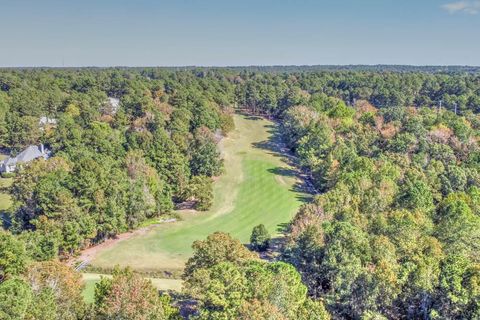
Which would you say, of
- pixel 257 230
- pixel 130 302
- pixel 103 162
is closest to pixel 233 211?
pixel 257 230

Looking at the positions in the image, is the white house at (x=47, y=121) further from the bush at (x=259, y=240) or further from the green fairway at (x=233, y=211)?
the bush at (x=259, y=240)

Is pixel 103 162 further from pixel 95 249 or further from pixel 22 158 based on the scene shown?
pixel 22 158

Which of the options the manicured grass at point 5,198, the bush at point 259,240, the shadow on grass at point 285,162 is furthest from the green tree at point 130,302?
the shadow on grass at point 285,162

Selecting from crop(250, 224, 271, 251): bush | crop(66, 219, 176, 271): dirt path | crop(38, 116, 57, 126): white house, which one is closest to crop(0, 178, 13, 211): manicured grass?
crop(66, 219, 176, 271): dirt path

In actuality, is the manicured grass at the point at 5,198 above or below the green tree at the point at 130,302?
below

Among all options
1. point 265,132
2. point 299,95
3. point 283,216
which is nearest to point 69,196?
point 283,216

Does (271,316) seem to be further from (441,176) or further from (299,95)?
(299,95)
